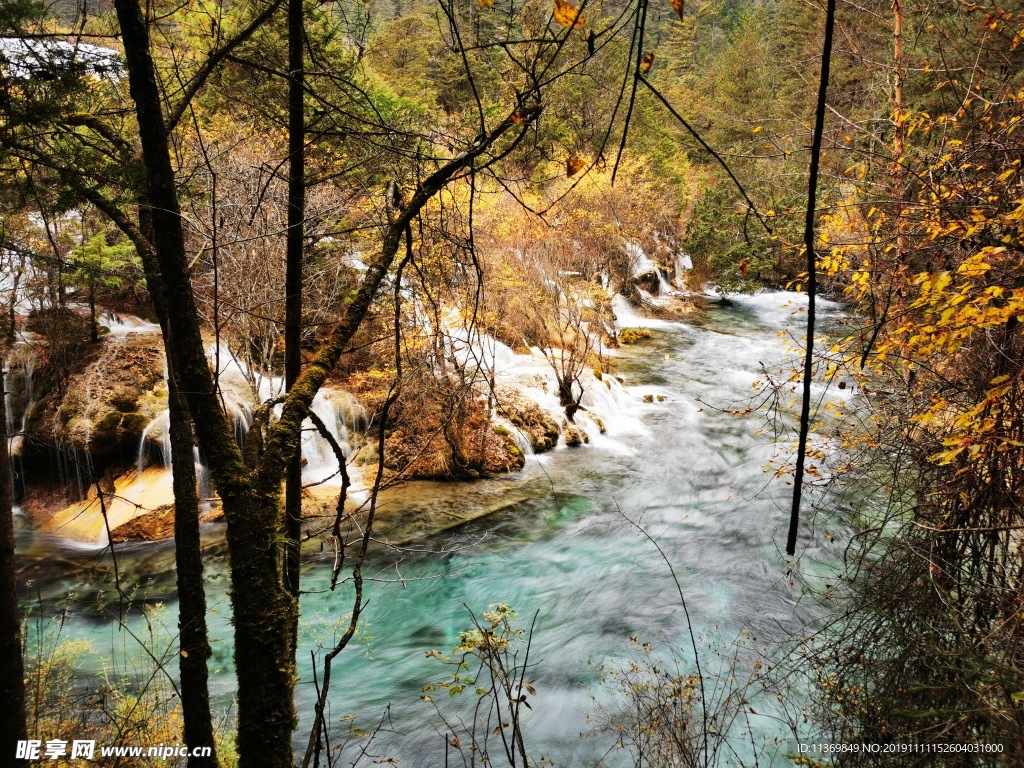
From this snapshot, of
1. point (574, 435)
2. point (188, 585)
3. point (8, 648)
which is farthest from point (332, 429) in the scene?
point (8, 648)

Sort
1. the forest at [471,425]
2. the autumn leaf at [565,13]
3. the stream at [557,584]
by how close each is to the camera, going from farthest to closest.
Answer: the stream at [557,584], the forest at [471,425], the autumn leaf at [565,13]

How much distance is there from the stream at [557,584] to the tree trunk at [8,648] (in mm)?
2074

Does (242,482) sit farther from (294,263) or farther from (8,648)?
(8,648)

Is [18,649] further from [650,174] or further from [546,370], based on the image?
[650,174]

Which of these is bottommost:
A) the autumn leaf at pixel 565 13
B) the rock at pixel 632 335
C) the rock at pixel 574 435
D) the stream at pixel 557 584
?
the stream at pixel 557 584

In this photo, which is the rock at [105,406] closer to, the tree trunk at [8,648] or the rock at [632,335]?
the tree trunk at [8,648]

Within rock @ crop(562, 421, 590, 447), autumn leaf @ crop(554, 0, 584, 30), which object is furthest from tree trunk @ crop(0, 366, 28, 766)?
rock @ crop(562, 421, 590, 447)

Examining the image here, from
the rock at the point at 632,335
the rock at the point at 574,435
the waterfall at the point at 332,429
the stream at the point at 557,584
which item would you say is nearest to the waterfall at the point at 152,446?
the stream at the point at 557,584

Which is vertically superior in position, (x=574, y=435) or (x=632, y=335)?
(x=632, y=335)

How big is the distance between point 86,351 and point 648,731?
38.7ft

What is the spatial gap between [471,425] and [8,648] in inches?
371

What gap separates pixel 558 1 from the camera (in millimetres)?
1364

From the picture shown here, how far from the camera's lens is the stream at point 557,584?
641cm

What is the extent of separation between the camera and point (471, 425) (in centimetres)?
1245
